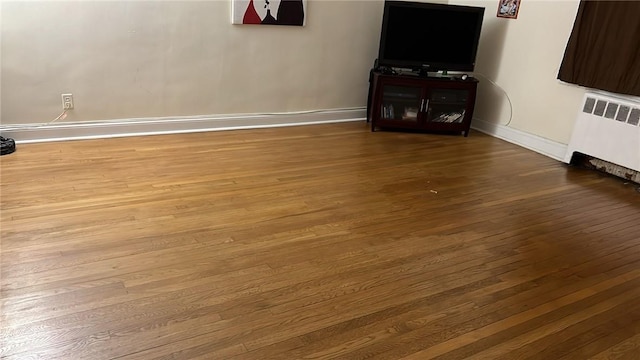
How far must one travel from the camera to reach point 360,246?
250 centimetres

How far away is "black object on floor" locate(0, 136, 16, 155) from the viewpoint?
11.1 feet

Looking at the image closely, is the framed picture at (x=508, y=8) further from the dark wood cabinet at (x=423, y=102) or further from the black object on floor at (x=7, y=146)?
the black object on floor at (x=7, y=146)

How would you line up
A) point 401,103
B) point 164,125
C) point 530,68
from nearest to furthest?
point 164,125 → point 530,68 → point 401,103

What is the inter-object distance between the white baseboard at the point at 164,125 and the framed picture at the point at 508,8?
5.35 feet

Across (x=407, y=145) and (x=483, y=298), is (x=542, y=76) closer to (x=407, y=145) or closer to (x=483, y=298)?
(x=407, y=145)

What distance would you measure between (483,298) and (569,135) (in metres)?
2.52

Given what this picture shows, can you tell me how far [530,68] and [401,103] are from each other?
1181 mm

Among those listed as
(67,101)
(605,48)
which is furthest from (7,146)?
(605,48)

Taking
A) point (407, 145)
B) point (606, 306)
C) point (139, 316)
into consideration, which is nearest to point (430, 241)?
point (606, 306)

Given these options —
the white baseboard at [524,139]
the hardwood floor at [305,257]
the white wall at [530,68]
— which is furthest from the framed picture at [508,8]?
the hardwood floor at [305,257]

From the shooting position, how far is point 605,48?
3.65 metres

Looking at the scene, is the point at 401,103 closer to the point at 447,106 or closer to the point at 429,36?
the point at 447,106

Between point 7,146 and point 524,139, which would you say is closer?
point 7,146

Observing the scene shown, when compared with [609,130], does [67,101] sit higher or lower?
lower
